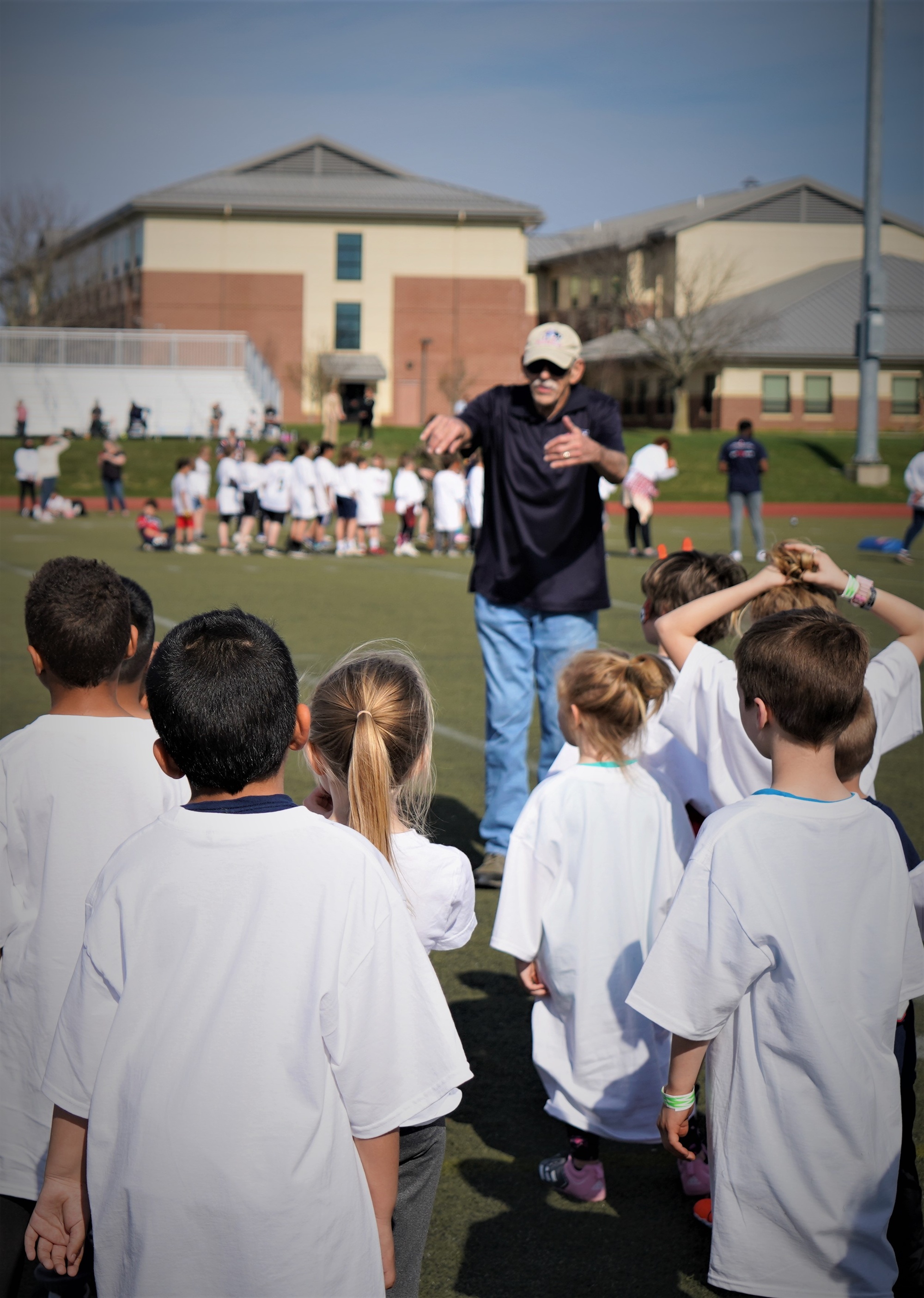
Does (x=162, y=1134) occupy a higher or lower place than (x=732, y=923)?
lower

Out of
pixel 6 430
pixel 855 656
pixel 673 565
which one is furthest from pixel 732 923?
pixel 6 430

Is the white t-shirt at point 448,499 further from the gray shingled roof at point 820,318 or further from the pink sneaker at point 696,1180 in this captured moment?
the gray shingled roof at point 820,318

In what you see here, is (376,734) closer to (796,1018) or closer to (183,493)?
(796,1018)

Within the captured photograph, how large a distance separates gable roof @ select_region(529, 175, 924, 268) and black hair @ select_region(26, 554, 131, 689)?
62.9 metres

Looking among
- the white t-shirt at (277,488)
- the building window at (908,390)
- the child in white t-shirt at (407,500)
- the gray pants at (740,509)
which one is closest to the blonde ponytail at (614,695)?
the gray pants at (740,509)

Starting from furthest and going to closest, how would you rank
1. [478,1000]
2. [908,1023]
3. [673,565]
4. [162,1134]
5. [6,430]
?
[6,430] < [478,1000] < [673,565] < [908,1023] < [162,1134]

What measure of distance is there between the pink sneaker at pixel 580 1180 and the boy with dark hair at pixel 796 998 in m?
0.71

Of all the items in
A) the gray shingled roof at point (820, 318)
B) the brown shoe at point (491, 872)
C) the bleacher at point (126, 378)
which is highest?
the gray shingled roof at point (820, 318)

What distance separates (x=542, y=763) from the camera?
18.0 ft

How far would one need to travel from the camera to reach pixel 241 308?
61031 millimetres

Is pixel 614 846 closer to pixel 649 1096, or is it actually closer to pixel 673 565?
pixel 649 1096

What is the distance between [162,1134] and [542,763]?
12.7 ft

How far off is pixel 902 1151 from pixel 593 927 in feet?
2.87

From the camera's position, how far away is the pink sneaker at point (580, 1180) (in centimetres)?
304
